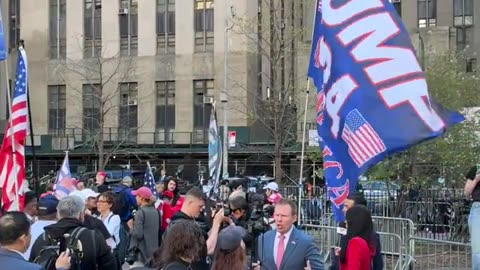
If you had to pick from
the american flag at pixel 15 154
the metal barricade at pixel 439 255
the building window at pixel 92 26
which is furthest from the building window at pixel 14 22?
the metal barricade at pixel 439 255

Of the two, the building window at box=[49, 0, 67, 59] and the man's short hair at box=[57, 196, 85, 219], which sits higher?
the building window at box=[49, 0, 67, 59]

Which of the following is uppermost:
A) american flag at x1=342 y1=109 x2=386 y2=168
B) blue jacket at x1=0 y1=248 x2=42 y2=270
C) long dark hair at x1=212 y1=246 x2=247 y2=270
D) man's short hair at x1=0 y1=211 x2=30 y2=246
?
american flag at x1=342 y1=109 x2=386 y2=168

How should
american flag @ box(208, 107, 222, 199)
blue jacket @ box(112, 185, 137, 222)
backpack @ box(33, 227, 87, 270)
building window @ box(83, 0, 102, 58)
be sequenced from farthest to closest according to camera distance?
building window @ box(83, 0, 102, 58) → american flag @ box(208, 107, 222, 199) → blue jacket @ box(112, 185, 137, 222) → backpack @ box(33, 227, 87, 270)

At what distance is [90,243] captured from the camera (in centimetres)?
613

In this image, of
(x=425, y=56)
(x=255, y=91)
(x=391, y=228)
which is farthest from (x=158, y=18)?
(x=391, y=228)

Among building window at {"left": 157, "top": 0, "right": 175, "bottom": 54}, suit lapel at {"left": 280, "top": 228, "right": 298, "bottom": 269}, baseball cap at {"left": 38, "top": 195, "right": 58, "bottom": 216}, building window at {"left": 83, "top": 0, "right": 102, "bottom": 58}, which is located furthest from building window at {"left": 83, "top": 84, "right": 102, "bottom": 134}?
suit lapel at {"left": 280, "top": 228, "right": 298, "bottom": 269}

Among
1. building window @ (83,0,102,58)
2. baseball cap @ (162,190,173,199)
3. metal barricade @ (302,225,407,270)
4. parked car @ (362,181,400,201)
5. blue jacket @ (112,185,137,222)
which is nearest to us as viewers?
metal barricade @ (302,225,407,270)

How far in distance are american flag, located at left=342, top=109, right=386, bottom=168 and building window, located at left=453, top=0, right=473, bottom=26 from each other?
157ft

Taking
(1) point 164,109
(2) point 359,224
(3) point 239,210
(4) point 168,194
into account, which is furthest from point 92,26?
(2) point 359,224

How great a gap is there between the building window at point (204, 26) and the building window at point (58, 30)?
32.4 ft

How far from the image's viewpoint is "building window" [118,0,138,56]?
50.9 m

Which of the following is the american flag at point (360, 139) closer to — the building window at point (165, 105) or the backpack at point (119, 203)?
the backpack at point (119, 203)

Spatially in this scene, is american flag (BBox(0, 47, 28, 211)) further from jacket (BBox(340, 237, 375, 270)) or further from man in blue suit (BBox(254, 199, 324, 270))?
jacket (BBox(340, 237, 375, 270))

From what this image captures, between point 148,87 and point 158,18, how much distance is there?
479cm
